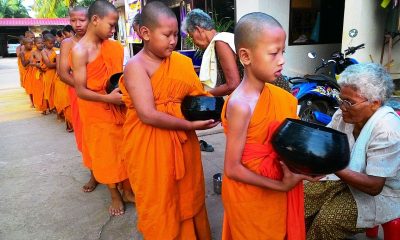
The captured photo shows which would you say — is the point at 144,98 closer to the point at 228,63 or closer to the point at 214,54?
the point at 228,63

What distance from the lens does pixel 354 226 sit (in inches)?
75.6

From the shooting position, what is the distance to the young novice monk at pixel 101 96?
2697 mm

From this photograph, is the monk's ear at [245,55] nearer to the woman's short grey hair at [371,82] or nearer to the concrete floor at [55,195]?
the woman's short grey hair at [371,82]

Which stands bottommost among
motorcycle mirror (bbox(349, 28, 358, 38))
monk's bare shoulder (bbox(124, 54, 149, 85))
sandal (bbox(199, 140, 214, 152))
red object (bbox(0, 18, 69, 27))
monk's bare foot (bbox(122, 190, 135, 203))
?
monk's bare foot (bbox(122, 190, 135, 203))

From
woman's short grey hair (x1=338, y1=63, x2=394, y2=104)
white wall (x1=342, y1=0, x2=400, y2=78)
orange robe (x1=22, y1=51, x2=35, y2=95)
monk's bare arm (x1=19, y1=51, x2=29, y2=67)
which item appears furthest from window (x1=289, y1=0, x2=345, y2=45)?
monk's bare arm (x1=19, y1=51, x2=29, y2=67)

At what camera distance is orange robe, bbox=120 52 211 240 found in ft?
6.54

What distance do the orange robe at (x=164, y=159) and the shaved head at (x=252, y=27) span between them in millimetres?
650

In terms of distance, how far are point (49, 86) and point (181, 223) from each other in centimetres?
613

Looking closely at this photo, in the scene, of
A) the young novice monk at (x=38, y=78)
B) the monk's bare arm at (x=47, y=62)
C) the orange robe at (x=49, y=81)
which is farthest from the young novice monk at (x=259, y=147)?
the young novice monk at (x=38, y=78)

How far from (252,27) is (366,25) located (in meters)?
4.92

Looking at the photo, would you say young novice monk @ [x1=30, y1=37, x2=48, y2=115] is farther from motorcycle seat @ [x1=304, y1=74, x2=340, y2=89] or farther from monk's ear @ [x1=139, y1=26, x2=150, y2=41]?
monk's ear @ [x1=139, y1=26, x2=150, y2=41]

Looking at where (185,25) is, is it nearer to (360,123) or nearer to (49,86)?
(360,123)

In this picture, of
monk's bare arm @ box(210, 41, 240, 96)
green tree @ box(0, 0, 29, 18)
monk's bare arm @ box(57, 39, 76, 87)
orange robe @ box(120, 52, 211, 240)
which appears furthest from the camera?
green tree @ box(0, 0, 29, 18)

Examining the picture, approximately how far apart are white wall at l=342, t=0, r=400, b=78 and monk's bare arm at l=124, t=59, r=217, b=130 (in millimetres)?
4490
